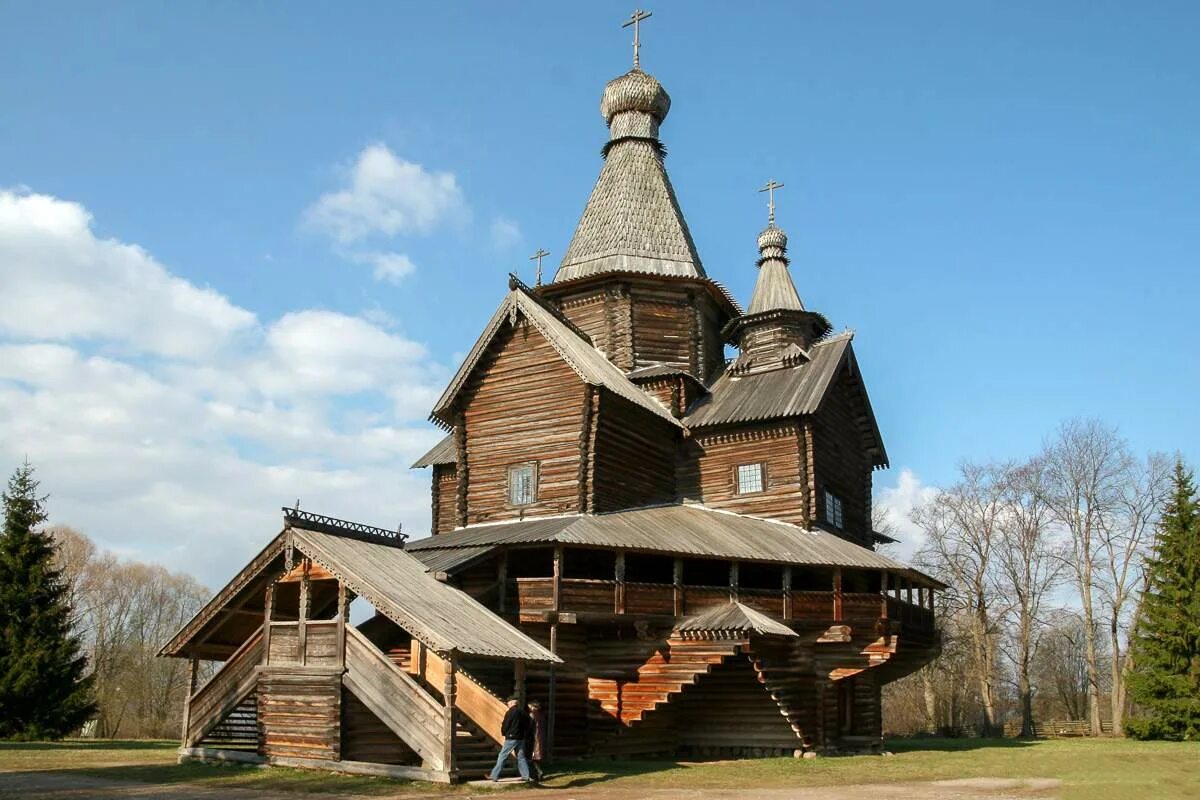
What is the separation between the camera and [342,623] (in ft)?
63.9

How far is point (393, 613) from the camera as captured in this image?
60.1ft

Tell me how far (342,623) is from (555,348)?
431 inches

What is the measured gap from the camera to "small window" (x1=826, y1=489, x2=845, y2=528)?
30908mm

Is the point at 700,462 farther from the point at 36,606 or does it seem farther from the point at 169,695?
the point at 169,695

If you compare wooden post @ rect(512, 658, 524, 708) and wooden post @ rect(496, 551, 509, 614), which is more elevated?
wooden post @ rect(496, 551, 509, 614)

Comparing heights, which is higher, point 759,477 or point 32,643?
point 759,477

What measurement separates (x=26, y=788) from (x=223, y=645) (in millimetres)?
6804

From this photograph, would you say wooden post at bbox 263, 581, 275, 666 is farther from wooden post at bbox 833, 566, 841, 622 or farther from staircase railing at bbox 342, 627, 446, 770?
wooden post at bbox 833, 566, 841, 622

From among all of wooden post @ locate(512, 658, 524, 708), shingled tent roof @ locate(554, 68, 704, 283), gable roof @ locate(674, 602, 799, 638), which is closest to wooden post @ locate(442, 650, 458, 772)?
wooden post @ locate(512, 658, 524, 708)

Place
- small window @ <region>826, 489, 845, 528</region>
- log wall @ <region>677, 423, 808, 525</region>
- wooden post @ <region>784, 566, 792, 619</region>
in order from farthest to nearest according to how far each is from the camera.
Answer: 1. small window @ <region>826, 489, 845, 528</region>
2. log wall @ <region>677, 423, 808, 525</region>
3. wooden post @ <region>784, 566, 792, 619</region>

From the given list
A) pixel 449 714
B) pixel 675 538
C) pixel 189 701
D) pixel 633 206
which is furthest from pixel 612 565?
pixel 633 206

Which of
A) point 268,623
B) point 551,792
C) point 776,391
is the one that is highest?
point 776,391

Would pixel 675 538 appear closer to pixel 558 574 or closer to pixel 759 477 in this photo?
pixel 558 574

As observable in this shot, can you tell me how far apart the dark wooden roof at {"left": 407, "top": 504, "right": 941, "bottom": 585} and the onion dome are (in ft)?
49.3
